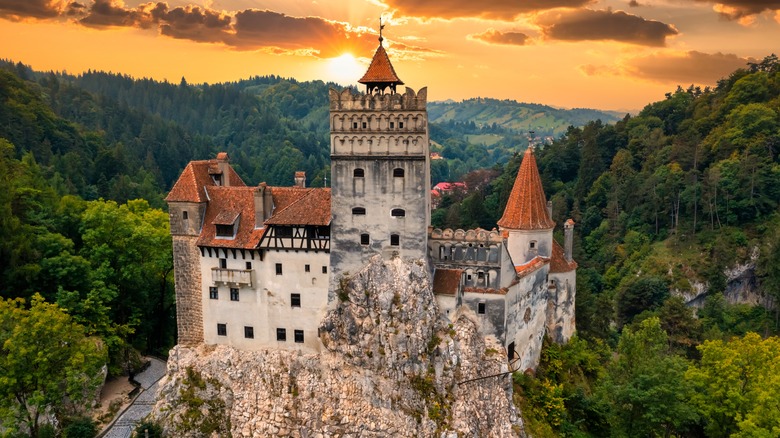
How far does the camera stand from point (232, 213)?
44.5 m

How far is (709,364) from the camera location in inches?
1845

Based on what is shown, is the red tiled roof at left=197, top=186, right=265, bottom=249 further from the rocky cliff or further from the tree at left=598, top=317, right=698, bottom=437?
the tree at left=598, top=317, right=698, bottom=437

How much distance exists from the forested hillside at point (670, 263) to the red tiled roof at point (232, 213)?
891 inches

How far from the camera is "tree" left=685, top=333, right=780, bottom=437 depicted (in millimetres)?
40875

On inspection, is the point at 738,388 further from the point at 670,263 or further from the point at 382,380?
the point at 670,263

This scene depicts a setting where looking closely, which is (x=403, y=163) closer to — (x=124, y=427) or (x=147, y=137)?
(x=124, y=427)

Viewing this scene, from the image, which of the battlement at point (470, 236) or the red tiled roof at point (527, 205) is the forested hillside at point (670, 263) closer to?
the red tiled roof at point (527, 205)

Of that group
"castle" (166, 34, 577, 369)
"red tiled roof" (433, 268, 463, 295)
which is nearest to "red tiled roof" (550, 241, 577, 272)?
"castle" (166, 34, 577, 369)

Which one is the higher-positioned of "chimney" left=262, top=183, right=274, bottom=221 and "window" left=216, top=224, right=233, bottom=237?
"chimney" left=262, top=183, right=274, bottom=221

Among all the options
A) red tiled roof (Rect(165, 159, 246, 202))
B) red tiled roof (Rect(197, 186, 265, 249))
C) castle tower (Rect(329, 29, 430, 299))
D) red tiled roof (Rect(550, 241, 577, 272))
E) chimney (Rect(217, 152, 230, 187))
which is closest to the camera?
castle tower (Rect(329, 29, 430, 299))

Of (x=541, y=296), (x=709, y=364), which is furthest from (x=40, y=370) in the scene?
(x=709, y=364)

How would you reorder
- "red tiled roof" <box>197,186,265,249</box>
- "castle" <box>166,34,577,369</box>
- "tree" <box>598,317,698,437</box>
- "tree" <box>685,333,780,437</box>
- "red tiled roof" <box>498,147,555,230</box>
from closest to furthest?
"tree" <box>685,333,780,437</box> → "castle" <box>166,34,577,369</box> → "tree" <box>598,317,698,437</box> → "red tiled roof" <box>197,186,265,249</box> → "red tiled roof" <box>498,147,555,230</box>

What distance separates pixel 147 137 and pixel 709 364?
142585 mm

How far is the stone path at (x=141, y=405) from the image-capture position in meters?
44.3
